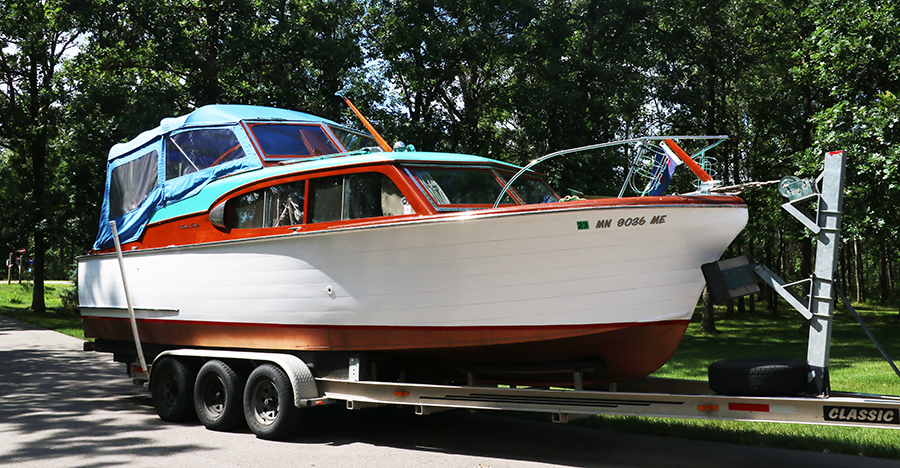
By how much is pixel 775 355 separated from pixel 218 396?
39.9ft

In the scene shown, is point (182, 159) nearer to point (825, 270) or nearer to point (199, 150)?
point (199, 150)

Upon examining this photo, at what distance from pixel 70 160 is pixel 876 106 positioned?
2224 centimetres

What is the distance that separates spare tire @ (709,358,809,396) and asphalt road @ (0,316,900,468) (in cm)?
103

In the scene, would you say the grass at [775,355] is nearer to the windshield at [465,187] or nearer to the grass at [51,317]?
the grass at [51,317]

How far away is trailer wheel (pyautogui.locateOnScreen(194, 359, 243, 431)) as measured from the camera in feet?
24.3

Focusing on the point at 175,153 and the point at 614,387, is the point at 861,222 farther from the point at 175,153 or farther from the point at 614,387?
the point at 175,153

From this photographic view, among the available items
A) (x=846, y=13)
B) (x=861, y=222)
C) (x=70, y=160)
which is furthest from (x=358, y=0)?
(x=861, y=222)

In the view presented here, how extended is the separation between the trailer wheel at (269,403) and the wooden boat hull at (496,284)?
1.06 feet

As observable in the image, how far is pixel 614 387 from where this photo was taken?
641 centimetres

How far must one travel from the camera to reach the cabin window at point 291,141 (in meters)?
8.36

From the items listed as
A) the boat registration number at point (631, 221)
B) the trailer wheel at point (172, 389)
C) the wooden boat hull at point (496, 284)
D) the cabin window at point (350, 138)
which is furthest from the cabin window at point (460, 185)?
the trailer wheel at point (172, 389)

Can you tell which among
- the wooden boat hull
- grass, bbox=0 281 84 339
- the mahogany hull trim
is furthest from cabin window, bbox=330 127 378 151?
grass, bbox=0 281 84 339

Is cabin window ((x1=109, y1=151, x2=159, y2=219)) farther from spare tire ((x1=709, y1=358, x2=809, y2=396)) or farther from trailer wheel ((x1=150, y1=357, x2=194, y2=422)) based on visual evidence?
spare tire ((x1=709, y1=358, x2=809, y2=396))

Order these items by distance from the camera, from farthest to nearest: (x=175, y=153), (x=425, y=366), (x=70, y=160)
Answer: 1. (x=70, y=160)
2. (x=175, y=153)
3. (x=425, y=366)
